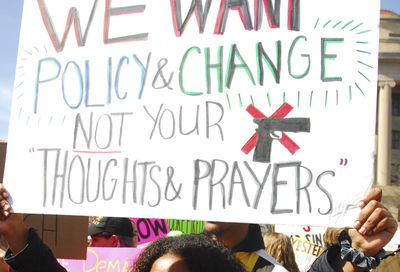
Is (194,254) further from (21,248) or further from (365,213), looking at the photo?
(21,248)

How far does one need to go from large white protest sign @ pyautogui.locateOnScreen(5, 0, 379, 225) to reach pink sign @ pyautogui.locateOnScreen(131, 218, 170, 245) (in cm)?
289

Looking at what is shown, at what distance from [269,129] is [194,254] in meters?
0.52

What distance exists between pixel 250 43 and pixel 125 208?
781 mm

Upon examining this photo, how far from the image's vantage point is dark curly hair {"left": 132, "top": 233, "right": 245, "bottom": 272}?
5.28ft

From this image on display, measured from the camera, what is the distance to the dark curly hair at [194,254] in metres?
1.61

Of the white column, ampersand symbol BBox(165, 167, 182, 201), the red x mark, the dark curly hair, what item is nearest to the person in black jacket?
the dark curly hair

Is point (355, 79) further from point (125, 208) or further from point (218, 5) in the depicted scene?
point (125, 208)

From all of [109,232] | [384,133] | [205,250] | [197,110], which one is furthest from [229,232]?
[384,133]

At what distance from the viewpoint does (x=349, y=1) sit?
167 centimetres

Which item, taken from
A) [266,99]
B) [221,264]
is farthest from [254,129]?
[221,264]

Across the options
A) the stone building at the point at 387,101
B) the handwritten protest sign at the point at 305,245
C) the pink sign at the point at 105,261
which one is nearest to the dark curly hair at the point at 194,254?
the pink sign at the point at 105,261

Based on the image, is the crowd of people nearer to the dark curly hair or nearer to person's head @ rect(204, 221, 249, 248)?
the dark curly hair

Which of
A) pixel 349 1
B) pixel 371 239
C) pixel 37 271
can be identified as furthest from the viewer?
pixel 37 271

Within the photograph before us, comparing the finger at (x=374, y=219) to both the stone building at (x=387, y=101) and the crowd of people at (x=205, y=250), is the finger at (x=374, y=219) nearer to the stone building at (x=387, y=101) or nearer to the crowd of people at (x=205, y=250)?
the crowd of people at (x=205, y=250)
